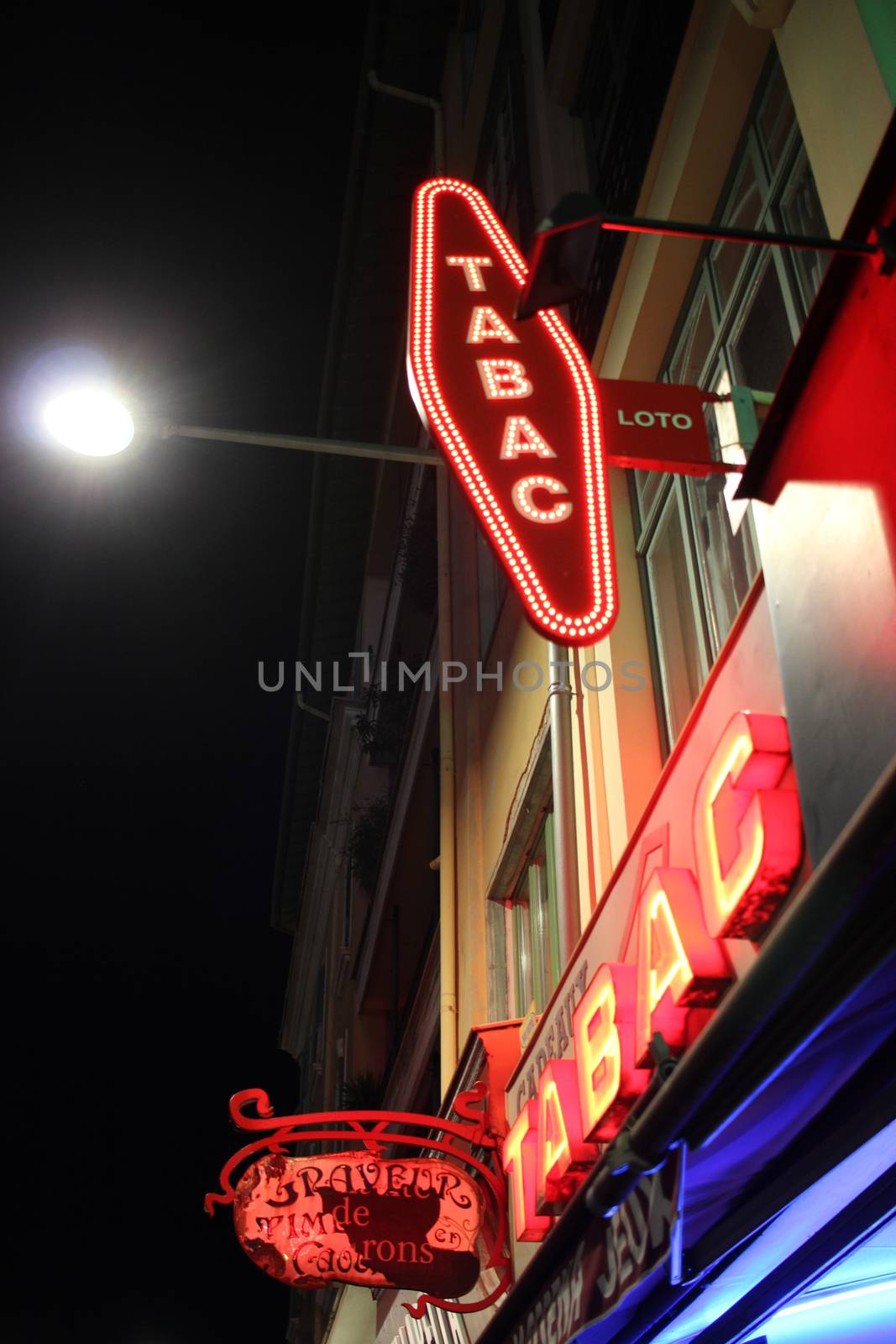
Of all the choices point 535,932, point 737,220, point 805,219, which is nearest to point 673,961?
point 805,219

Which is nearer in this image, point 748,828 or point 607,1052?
point 748,828

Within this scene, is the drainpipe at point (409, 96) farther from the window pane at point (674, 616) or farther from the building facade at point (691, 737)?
the window pane at point (674, 616)

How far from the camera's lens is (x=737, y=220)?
21.4 feet

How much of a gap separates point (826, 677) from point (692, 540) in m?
3.61

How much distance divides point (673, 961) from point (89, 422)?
18.2 feet

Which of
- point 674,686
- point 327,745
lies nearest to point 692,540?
point 674,686

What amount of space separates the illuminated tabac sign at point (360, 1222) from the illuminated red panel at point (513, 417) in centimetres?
324

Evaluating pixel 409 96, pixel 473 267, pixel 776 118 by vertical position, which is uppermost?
pixel 409 96

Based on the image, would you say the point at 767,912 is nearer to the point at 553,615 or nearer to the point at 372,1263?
the point at 553,615

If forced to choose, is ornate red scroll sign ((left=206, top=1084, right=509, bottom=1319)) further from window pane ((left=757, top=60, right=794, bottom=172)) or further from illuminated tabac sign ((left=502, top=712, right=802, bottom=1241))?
window pane ((left=757, top=60, right=794, bottom=172))

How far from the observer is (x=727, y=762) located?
3611 millimetres

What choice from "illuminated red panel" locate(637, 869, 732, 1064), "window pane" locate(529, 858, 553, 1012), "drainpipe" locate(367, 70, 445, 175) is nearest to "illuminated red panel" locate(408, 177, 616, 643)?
"illuminated red panel" locate(637, 869, 732, 1064)

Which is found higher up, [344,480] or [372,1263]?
[344,480]

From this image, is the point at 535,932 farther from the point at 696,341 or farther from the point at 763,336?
the point at 763,336
